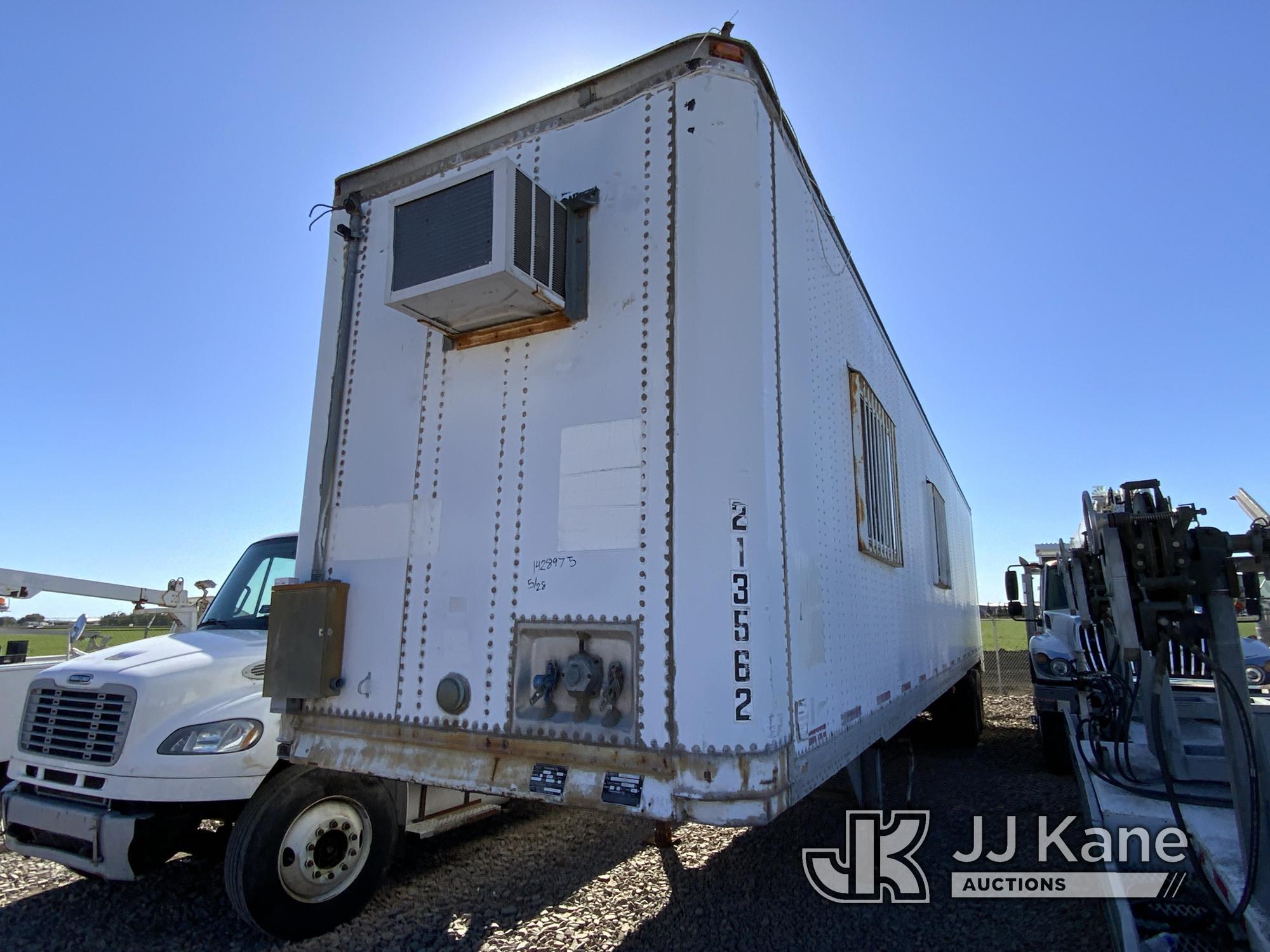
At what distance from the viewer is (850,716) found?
3.45m

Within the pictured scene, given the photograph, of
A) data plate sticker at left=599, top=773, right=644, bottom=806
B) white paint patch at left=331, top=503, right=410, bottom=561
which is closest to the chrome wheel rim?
white paint patch at left=331, top=503, right=410, bottom=561

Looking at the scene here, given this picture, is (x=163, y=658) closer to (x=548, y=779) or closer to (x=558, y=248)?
(x=548, y=779)

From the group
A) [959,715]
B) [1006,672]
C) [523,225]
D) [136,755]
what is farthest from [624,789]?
[1006,672]

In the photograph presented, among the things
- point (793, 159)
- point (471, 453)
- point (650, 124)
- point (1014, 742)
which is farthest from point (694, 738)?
point (1014, 742)

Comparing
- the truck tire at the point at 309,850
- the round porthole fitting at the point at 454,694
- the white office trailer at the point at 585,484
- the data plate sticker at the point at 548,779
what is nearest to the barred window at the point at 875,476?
the white office trailer at the point at 585,484

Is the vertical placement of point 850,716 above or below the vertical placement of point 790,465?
below

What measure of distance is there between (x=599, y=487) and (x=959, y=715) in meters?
8.75

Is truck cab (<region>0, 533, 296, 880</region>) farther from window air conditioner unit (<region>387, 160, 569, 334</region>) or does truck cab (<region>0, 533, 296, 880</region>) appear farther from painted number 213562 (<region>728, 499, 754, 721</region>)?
painted number 213562 (<region>728, 499, 754, 721</region>)

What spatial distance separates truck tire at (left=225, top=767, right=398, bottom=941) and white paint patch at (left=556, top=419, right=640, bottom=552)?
2.24 metres

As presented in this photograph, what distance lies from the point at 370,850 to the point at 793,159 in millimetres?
4241

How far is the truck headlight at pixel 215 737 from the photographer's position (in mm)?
3898

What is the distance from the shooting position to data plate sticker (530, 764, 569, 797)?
2.65 m

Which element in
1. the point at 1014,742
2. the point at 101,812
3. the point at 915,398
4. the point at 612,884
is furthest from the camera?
the point at 1014,742

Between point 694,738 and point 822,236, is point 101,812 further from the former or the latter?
point 822,236
